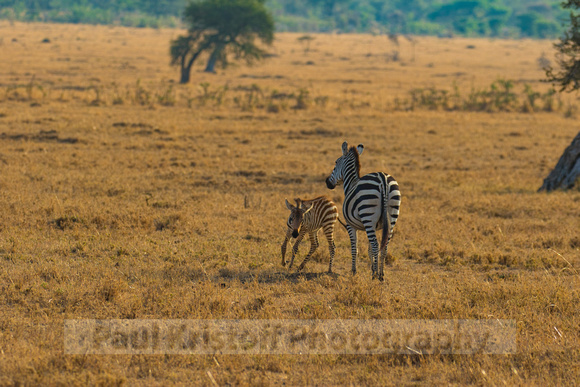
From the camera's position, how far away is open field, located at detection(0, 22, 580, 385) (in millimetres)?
6309

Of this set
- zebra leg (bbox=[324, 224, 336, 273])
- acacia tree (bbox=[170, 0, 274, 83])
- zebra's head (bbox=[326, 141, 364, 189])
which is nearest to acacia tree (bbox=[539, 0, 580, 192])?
zebra's head (bbox=[326, 141, 364, 189])

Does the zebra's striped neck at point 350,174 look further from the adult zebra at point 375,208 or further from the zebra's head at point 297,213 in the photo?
the zebra's head at point 297,213

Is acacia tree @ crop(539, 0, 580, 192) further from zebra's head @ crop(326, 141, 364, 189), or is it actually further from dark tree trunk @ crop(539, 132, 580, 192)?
zebra's head @ crop(326, 141, 364, 189)

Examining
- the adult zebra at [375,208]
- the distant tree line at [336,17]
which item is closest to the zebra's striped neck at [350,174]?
the adult zebra at [375,208]

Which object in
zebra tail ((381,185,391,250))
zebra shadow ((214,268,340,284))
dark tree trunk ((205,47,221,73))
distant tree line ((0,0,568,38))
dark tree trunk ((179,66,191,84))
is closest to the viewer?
zebra tail ((381,185,391,250))

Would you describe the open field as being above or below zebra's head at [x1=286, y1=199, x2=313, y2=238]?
below

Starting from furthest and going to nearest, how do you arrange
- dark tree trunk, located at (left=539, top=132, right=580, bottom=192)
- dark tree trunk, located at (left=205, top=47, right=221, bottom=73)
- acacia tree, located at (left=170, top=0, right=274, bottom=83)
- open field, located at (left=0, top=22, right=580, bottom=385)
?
dark tree trunk, located at (left=205, top=47, right=221, bottom=73) < acacia tree, located at (left=170, top=0, right=274, bottom=83) < dark tree trunk, located at (left=539, top=132, right=580, bottom=192) < open field, located at (left=0, top=22, right=580, bottom=385)

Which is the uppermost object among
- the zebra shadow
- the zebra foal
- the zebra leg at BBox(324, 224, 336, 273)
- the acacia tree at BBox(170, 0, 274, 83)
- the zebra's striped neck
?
the acacia tree at BBox(170, 0, 274, 83)

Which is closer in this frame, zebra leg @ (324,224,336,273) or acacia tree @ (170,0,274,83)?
zebra leg @ (324,224,336,273)

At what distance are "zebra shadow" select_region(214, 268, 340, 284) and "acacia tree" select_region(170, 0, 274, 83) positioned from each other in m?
38.4

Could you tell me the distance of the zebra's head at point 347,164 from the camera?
9258 mm

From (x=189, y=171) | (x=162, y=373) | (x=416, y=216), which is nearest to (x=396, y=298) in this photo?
(x=162, y=373)

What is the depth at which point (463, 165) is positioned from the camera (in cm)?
1931

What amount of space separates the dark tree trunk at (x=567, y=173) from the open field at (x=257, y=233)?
41cm
